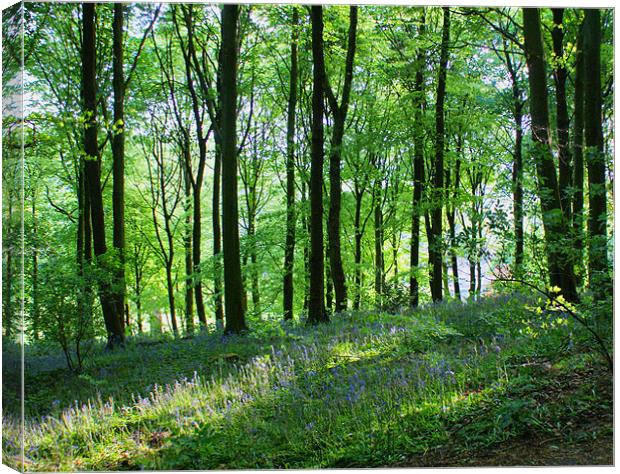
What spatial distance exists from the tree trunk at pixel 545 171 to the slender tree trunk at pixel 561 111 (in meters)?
0.30

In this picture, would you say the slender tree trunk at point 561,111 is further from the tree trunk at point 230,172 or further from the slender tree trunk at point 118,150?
the slender tree trunk at point 118,150

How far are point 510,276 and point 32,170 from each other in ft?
15.6

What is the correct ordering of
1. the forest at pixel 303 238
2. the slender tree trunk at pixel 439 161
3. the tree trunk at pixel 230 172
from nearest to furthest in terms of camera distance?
the forest at pixel 303 238
the tree trunk at pixel 230 172
the slender tree trunk at pixel 439 161

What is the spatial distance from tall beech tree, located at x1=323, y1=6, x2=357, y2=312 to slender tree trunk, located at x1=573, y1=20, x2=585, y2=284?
11.4 feet

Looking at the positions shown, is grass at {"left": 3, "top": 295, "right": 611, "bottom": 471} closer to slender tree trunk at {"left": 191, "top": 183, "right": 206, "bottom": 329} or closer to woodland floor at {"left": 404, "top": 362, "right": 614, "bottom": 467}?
woodland floor at {"left": 404, "top": 362, "right": 614, "bottom": 467}

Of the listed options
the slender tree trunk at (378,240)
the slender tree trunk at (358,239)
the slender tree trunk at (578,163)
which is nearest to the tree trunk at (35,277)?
the slender tree trunk at (578,163)

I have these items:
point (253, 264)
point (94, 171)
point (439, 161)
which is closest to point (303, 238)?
point (253, 264)

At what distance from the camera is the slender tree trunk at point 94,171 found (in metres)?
7.23

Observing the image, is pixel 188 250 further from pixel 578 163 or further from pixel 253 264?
pixel 578 163

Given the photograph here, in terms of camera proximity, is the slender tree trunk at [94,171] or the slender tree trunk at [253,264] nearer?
the slender tree trunk at [94,171]

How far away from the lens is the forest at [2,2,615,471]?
4359 mm

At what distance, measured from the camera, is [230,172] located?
25.7ft

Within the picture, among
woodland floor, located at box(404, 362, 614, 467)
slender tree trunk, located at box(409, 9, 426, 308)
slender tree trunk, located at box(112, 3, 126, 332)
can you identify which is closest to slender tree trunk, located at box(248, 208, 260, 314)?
slender tree trunk, located at box(112, 3, 126, 332)

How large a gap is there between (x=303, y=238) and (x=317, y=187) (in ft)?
7.87
